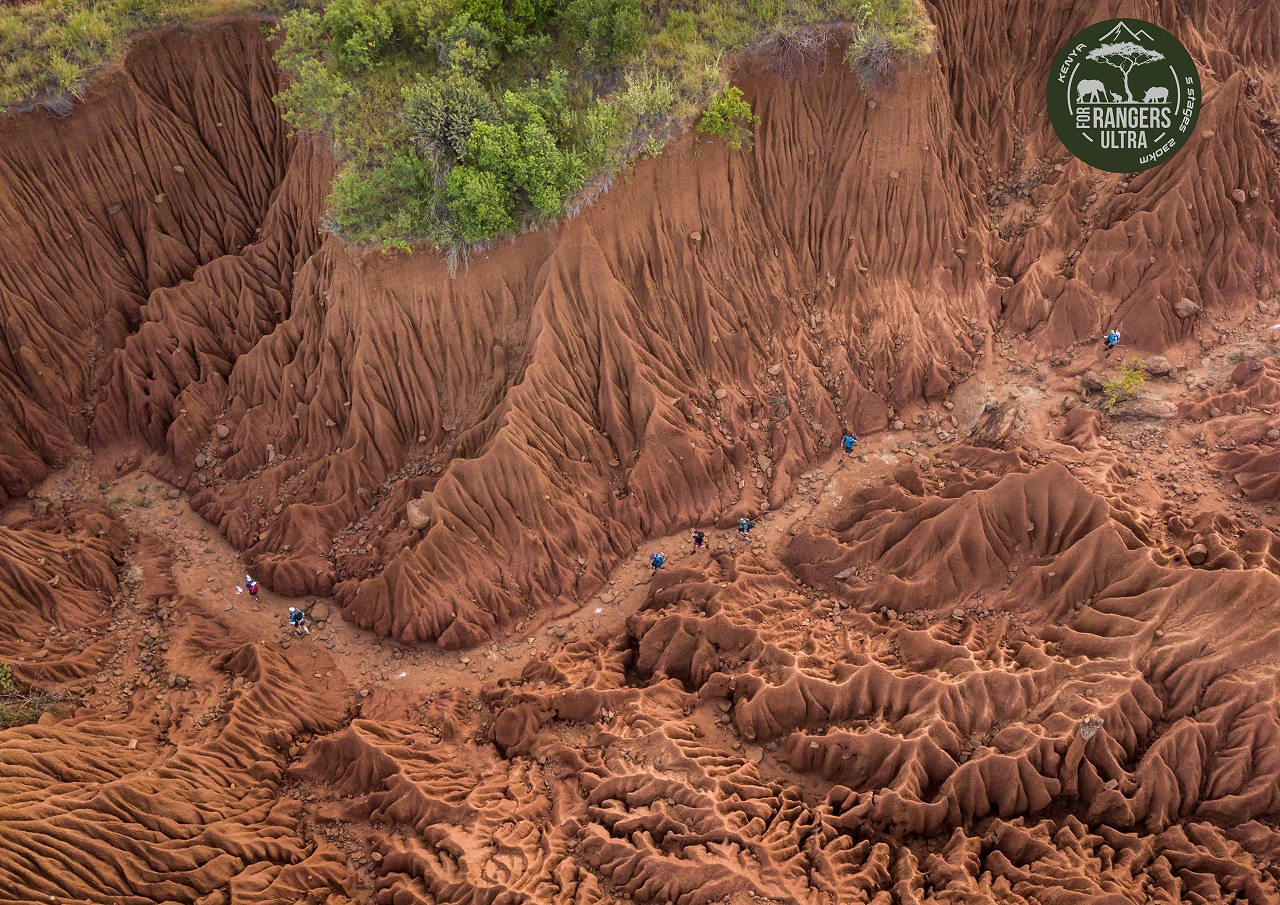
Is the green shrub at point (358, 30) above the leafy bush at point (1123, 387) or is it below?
above

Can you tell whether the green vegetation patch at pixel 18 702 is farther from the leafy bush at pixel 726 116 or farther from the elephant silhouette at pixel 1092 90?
the elephant silhouette at pixel 1092 90

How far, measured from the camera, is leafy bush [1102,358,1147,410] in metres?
19.5

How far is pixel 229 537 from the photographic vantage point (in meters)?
20.3

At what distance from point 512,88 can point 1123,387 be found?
57.2ft

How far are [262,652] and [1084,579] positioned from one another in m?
18.0

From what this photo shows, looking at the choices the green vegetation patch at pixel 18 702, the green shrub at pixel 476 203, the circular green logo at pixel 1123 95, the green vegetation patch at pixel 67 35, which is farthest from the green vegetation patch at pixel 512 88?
the green vegetation patch at pixel 18 702

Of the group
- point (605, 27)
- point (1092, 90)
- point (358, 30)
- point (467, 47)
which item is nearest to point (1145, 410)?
point (1092, 90)

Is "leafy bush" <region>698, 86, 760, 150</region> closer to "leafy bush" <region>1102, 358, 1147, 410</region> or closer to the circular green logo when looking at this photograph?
the circular green logo

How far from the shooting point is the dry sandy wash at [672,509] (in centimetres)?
1353

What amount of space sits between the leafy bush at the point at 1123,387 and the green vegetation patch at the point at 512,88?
32.9 feet

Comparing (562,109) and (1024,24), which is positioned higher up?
(1024,24)

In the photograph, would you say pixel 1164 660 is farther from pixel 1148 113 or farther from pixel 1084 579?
pixel 1148 113

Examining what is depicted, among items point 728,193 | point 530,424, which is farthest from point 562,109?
point 530,424

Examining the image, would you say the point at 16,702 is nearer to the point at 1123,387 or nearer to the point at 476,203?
the point at 476,203
